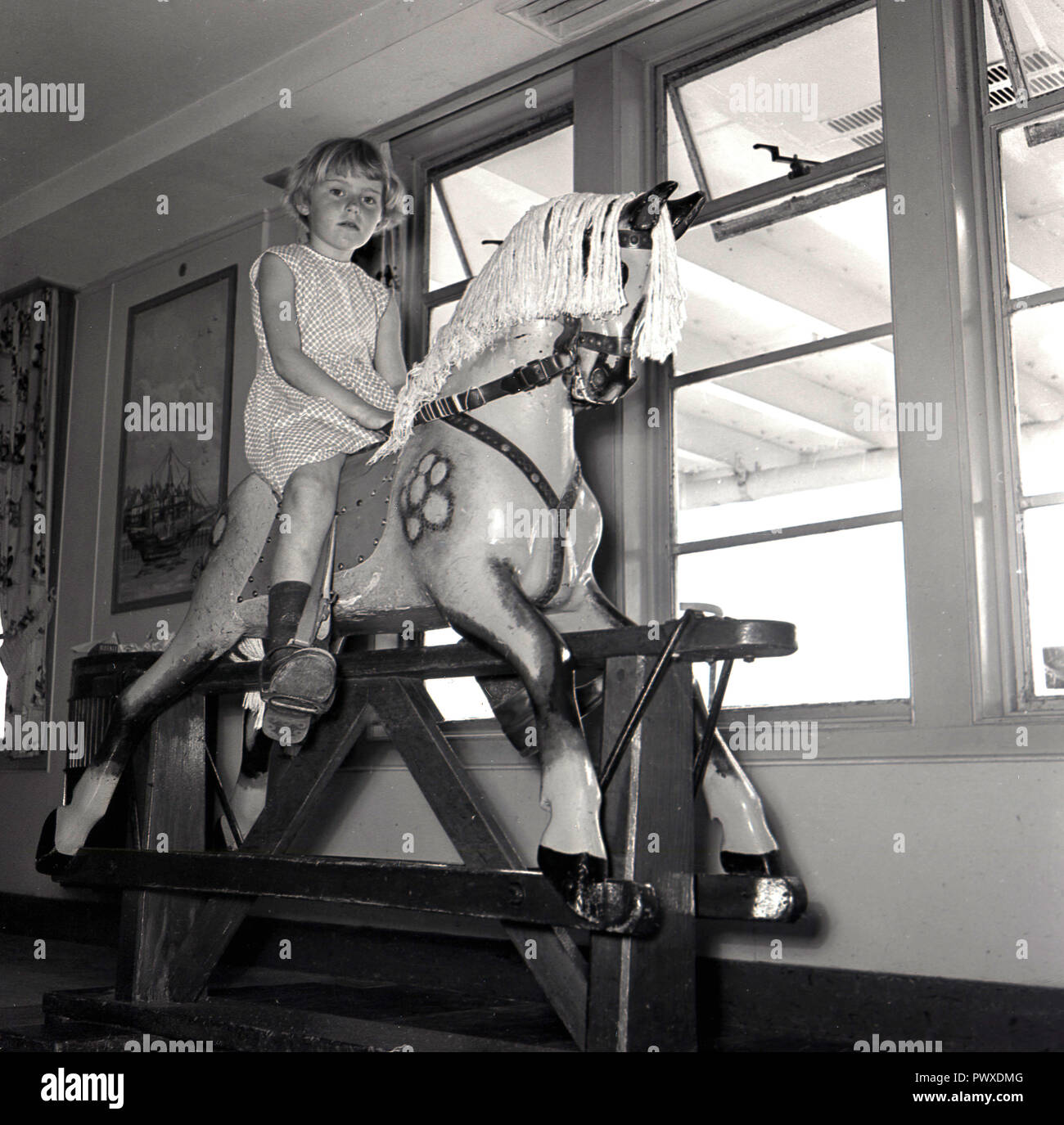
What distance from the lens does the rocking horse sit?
2162mm

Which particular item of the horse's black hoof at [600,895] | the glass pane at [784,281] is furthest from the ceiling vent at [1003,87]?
the horse's black hoof at [600,895]

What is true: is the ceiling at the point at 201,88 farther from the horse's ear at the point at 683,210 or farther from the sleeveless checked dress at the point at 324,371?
the horse's ear at the point at 683,210

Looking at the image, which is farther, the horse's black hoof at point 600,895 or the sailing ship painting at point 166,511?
the sailing ship painting at point 166,511

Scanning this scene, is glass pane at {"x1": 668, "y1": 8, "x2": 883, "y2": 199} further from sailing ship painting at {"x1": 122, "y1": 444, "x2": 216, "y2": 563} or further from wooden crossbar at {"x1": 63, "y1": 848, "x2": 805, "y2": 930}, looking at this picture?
sailing ship painting at {"x1": 122, "y1": 444, "x2": 216, "y2": 563}

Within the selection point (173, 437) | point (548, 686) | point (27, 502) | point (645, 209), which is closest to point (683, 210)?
point (645, 209)

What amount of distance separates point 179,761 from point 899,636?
5.37 feet

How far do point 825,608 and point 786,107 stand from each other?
134cm

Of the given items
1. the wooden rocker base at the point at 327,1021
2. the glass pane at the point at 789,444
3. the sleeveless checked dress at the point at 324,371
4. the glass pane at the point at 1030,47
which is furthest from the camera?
the glass pane at the point at 789,444

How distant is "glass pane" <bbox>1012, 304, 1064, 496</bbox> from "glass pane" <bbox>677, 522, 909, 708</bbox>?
0.33m

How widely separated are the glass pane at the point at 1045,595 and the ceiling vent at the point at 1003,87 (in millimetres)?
989

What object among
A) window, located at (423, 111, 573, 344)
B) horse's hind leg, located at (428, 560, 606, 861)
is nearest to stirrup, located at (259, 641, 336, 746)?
horse's hind leg, located at (428, 560, 606, 861)

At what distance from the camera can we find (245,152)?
4051 mm

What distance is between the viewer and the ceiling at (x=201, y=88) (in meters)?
3.53

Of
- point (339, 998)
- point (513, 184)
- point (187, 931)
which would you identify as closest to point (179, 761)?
point (187, 931)
